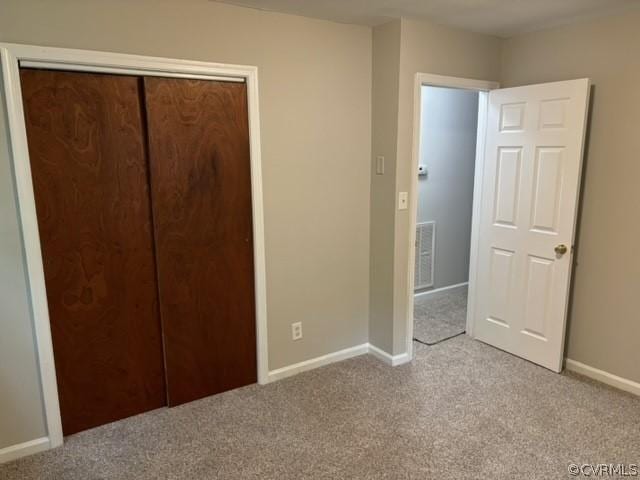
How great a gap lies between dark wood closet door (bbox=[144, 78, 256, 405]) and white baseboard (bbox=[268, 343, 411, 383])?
0.27 meters

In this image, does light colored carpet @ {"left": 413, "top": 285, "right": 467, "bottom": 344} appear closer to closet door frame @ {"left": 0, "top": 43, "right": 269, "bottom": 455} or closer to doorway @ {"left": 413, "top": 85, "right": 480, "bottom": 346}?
doorway @ {"left": 413, "top": 85, "right": 480, "bottom": 346}

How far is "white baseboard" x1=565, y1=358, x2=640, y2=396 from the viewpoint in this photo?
8.99 feet

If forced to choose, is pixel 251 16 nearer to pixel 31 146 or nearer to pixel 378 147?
pixel 378 147

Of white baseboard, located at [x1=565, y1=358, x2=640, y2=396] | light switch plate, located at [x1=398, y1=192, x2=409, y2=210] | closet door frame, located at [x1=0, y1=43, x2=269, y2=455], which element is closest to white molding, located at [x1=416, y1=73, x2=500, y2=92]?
light switch plate, located at [x1=398, y1=192, x2=409, y2=210]

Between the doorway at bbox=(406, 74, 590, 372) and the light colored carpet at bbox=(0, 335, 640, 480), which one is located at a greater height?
the doorway at bbox=(406, 74, 590, 372)

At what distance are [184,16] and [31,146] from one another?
973 millimetres

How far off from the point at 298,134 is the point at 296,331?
127 cm

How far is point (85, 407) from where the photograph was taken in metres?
2.39

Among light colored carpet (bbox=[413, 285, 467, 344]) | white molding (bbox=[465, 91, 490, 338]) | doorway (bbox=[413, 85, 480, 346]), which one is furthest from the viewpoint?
doorway (bbox=[413, 85, 480, 346])

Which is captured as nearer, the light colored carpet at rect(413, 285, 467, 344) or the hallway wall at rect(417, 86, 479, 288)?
the light colored carpet at rect(413, 285, 467, 344)
